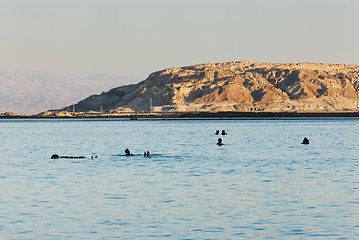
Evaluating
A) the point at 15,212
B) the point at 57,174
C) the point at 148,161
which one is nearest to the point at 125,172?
the point at 57,174

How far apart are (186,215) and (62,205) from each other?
6.26 metres

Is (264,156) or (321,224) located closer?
(321,224)

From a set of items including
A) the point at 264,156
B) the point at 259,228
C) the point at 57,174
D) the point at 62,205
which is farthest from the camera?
the point at 264,156

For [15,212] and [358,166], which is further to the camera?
[358,166]

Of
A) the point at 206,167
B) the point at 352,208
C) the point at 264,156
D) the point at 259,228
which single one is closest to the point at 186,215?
the point at 259,228

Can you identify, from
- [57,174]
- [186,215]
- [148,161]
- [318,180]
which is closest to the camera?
[186,215]

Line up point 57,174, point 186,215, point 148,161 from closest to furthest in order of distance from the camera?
point 186,215
point 57,174
point 148,161

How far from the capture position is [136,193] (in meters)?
31.8

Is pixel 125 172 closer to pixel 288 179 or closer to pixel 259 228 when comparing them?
pixel 288 179

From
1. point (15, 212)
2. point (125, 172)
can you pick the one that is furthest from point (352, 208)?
point (125, 172)

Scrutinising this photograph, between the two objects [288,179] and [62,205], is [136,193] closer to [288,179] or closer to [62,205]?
[62,205]

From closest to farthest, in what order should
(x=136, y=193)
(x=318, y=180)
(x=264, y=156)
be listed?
(x=136, y=193) → (x=318, y=180) → (x=264, y=156)

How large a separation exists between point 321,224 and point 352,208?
384 cm

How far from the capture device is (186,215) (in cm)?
2500
